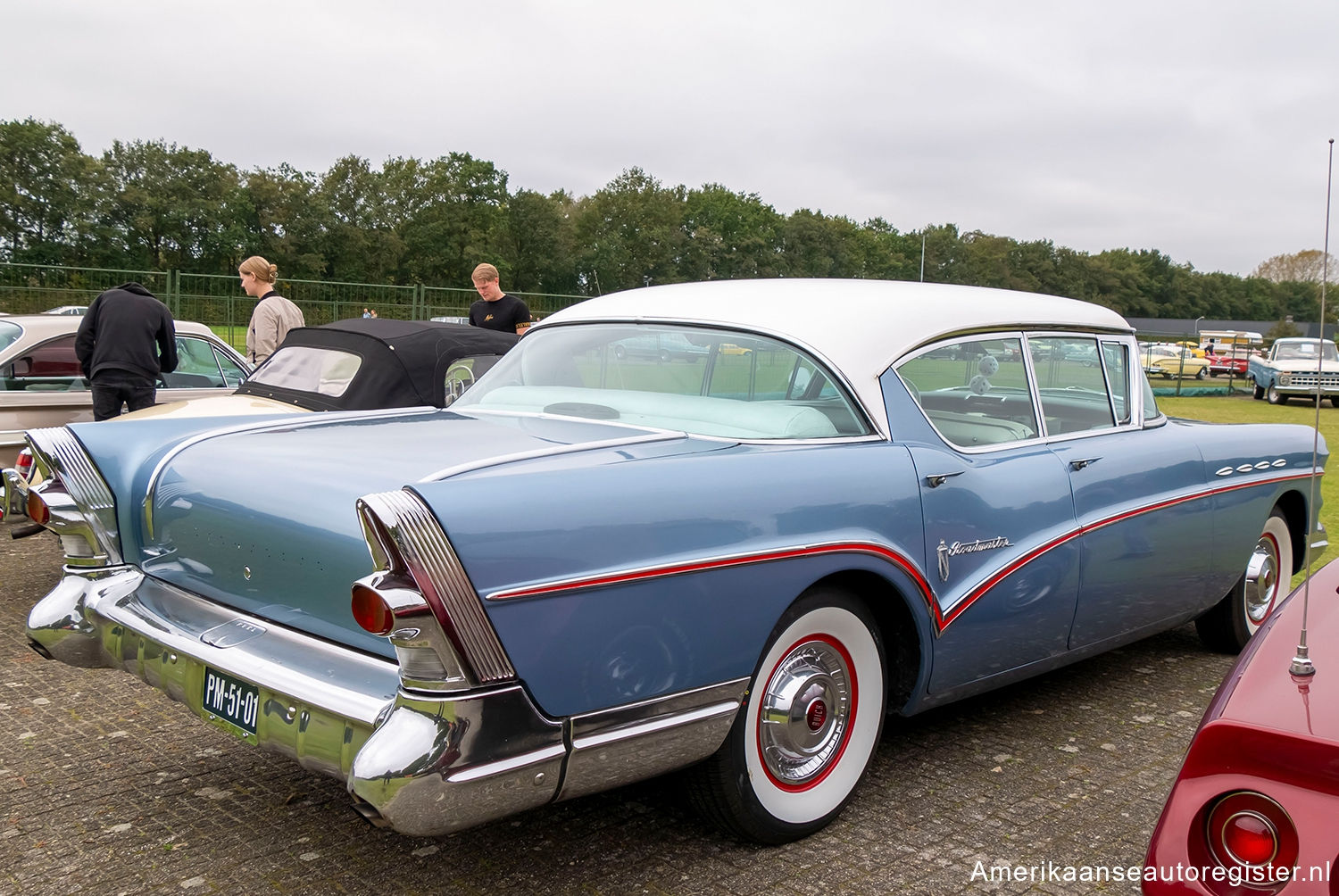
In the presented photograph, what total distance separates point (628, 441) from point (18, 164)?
5762 centimetres

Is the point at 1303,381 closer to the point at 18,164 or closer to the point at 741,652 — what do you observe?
the point at 741,652

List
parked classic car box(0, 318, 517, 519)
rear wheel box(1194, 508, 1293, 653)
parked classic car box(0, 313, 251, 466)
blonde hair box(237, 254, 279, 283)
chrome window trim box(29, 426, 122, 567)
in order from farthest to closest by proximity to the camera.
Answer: blonde hair box(237, 254, 279, 283) → parked classic car box(0, 313, 251, 466) → parked classic car box(0, 318, 517, 519) → rear wheel box(1194, 508, 1293, 653) → chrome window trim box(29, 426, 122, 567)

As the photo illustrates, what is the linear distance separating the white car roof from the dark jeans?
13.5 ft

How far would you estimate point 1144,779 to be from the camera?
3502mm

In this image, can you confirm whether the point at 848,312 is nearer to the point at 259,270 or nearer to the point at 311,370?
the point at 311,370

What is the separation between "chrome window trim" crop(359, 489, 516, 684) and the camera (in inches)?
84.7

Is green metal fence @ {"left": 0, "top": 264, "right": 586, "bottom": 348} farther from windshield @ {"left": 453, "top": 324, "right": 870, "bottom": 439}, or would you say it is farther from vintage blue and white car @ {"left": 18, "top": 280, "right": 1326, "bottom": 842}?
vintage blue and white car @ {"left": 18, "top": 280, "right": 1326, "bottom": 842}

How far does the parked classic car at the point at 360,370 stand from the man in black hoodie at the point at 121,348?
745 millimetres

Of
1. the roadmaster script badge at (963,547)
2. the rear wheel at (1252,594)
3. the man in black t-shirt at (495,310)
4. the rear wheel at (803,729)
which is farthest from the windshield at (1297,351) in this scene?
the rear wheel at (803,729)

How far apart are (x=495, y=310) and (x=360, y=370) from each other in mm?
2416

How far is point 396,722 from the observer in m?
2.21

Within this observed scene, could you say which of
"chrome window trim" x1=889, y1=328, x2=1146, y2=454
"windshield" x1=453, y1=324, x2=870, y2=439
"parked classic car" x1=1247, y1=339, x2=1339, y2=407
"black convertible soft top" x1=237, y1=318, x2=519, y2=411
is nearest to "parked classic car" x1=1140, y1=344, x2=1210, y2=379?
"parked classic car" x1=1247, y1=339, x2=1339, y2=407

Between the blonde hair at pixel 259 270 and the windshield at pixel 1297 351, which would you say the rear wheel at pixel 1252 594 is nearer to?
the blonde hair at pixel 259 270

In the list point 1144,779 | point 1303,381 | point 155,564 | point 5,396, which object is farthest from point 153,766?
point 1303,381
